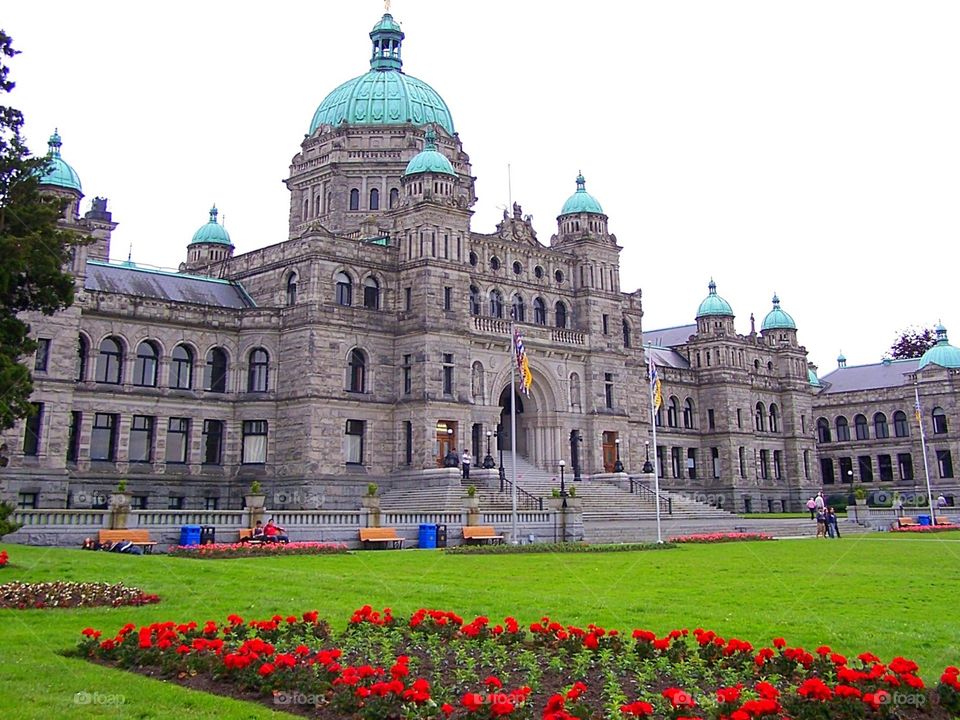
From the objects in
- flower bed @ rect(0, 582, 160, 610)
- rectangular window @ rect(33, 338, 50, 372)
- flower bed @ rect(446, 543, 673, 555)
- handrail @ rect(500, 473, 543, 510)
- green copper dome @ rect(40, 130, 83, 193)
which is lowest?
flower bed @ rect(0, 582, 160, 610)

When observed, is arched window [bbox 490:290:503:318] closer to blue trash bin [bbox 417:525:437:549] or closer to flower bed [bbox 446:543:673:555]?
blue trash bin [bbox 417:525:437:549]

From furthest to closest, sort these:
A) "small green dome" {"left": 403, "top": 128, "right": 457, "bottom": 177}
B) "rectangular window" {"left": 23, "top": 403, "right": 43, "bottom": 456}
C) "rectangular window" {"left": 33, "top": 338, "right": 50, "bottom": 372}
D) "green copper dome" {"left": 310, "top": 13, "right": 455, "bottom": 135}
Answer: "green copper dome" {"left": 310, "top": 13, "right": 455, "bottom": 135} → "small green dome" {"left": 403, "top": 128, "right": 457, "bottom": 177} → "rectangular window" {"left": 33, "top": 338, "right": 50, "bottom": 372} → "rectangular window" {"left": 23, "top": 403, "right": 43, "bottom": 456}

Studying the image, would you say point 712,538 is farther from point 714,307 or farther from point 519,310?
point 714,307

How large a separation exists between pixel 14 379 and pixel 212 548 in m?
10.4

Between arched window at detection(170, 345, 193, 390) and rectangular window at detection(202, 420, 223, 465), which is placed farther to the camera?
rectangular window at detection(202, 420, 223, 465)

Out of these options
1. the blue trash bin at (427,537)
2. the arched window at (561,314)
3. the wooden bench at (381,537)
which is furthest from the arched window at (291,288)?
the wooden bench at (381,537)

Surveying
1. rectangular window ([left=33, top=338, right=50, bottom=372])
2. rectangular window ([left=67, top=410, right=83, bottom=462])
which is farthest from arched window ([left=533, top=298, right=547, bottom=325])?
rectangular window ([left=33, top=338, right=50, bottom=372])

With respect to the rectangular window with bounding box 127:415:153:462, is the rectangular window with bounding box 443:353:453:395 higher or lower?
higher

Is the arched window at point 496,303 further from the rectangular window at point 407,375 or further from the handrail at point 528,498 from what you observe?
the handrail at point 528,498

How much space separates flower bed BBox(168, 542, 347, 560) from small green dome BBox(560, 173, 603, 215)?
36278 mm

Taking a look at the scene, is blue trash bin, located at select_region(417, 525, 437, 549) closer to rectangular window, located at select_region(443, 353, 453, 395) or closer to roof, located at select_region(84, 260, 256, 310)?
rectangular window, located at select_region(443, 353, 453, 395)

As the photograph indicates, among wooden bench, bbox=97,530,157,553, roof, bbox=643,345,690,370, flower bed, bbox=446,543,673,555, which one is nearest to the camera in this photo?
wooden bench, bbox=97,530,157,553

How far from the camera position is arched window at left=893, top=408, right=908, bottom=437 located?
300 feet

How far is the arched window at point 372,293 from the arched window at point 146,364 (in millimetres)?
11794
